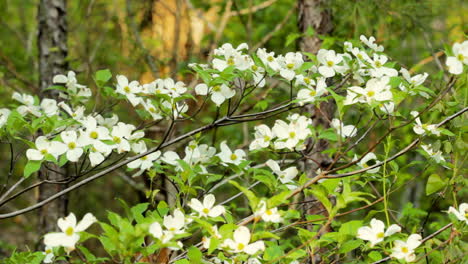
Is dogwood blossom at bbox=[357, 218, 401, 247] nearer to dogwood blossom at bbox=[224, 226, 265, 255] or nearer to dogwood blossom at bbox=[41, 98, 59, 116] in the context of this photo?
dogwood blossom at bbox=[224, 226, 265, 255]

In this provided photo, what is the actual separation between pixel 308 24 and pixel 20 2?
3116mm

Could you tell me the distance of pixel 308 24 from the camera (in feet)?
8.26

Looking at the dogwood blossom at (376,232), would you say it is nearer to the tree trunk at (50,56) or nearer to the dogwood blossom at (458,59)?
the dogwood blossom at (458,59)

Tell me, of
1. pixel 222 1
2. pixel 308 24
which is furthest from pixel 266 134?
pixel 222 1

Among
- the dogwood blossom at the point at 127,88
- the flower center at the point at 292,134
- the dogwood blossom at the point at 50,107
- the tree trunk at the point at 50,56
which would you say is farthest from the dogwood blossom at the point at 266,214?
the tree trunk at the point at 50,56

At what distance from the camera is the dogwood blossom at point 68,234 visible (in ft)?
3.52

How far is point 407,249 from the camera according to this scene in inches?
48.0

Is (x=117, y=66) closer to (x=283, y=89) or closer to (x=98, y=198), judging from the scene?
(x=283, y=89)

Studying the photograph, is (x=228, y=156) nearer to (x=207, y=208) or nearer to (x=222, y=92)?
(x=222, y=92)

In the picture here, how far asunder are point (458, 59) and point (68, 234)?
1.07m

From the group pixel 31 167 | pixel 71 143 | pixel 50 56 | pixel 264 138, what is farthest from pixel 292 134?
pixel 50 56

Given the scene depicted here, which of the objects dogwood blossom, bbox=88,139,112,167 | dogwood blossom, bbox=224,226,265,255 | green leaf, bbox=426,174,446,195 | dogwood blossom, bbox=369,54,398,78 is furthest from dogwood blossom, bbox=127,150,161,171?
green leaf, bbox=426,174,446,195

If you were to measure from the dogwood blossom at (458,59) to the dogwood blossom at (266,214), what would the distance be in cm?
61

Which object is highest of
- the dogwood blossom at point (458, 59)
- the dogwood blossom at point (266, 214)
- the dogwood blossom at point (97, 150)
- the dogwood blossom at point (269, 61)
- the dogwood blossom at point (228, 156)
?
the dogwood blossom at point (458, 59)
